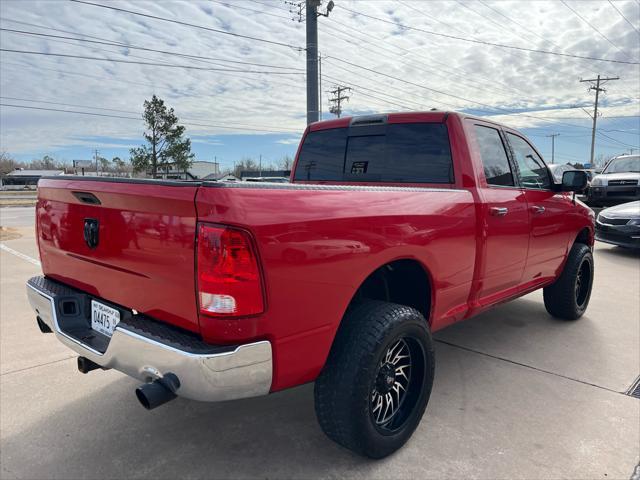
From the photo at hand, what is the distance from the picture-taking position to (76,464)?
236 centimetres

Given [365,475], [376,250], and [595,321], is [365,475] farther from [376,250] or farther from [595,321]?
[595,321]

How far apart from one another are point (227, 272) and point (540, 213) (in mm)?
3086

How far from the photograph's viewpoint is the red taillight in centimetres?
174

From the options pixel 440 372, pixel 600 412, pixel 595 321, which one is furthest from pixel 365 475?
pixel 595 321

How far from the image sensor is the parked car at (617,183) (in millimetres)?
11164

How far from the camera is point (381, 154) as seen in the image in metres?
3.52

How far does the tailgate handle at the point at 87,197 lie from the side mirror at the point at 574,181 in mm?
3729

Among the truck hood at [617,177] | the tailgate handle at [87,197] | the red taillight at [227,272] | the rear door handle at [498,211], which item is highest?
the truck hood at [617,177]

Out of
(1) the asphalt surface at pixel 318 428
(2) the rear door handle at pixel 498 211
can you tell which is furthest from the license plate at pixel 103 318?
(2) the rear door handle at pixel 498 211

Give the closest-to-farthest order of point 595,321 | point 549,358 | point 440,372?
1. point 440,372
2. point 549,358
3. point 595,321

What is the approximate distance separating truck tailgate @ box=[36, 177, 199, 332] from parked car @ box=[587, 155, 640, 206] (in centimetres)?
1224

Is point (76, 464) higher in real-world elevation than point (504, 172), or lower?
lower

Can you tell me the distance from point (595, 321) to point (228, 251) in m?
4.55

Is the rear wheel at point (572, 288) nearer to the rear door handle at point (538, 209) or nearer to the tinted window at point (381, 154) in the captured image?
the rear door handle at point (538, 209)
